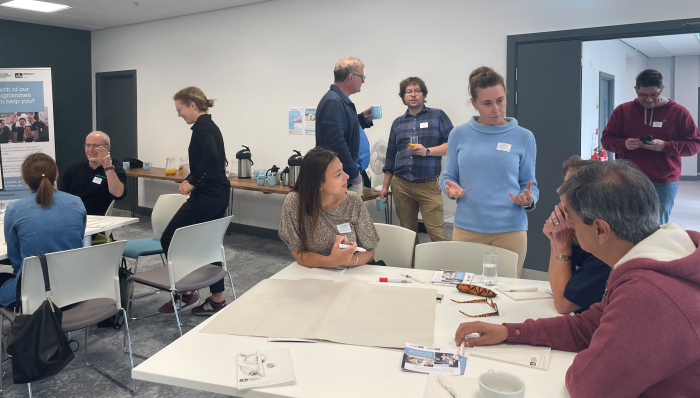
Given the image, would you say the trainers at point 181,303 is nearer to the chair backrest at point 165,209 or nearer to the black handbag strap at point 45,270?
the chair backrest at point 165,209

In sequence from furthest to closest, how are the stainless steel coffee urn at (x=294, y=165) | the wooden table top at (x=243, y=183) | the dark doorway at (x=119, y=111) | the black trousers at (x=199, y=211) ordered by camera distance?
the dark doorway at (x=119, y=111) → the stainless steel coffee urn at (x=294, y=165) → the wooden table top at (x=243, y=183) → the black trousers at (x=199, y=211)

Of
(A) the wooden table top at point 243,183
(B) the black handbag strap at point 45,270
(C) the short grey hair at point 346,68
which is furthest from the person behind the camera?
(A) the wooden table top at point 243,183

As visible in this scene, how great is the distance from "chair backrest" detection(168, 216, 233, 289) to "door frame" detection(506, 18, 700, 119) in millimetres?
2845

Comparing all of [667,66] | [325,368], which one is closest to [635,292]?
[325,368]

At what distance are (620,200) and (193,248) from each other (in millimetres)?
2457

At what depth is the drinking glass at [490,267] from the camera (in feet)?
6.22

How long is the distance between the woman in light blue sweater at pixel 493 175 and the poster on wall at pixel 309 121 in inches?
132

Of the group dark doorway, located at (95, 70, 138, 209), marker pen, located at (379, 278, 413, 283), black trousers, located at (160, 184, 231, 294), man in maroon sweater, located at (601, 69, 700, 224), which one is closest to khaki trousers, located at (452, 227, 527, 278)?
marker pen, located at (379, 278, 413, 283)

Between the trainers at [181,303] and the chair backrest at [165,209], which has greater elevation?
the chair backrest at [165,209]

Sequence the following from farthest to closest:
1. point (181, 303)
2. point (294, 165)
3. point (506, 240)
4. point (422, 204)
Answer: point (294, 165), point (422, 204), point (181, 303), point (506, 240)

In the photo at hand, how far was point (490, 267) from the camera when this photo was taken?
1904mm

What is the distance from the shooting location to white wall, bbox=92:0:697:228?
14.1 ft

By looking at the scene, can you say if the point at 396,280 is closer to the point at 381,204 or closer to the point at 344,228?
the point at 344,228

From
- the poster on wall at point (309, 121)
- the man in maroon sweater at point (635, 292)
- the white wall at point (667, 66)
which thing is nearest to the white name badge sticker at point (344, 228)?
the man in maroon sweater at point (635, 292)
